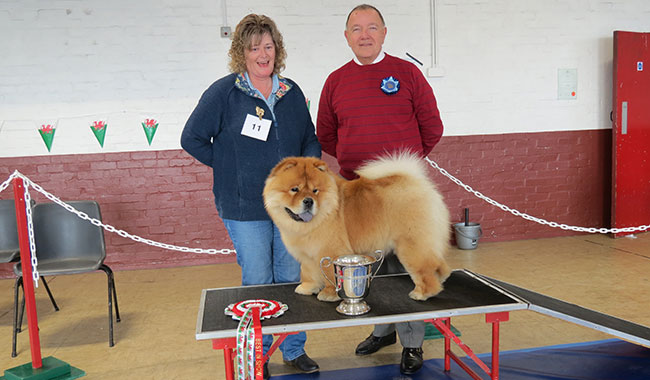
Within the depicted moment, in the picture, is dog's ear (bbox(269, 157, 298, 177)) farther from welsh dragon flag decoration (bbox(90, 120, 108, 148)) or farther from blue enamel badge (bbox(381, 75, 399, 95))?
welsh dragon flag decoration (bbox(90, 120, 108, 148))

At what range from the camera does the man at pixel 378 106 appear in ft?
8.68

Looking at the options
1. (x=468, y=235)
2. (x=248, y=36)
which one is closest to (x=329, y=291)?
(x=248, y=36)

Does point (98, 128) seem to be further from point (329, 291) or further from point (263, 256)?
point (329, 291)

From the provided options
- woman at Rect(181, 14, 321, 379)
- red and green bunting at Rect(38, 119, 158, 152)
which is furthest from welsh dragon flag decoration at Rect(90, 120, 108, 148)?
woman at Rect(181, 14, 321, 379)

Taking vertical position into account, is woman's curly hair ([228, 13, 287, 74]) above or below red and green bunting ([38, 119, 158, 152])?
above

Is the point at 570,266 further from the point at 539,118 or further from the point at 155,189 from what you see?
the point at 155,189

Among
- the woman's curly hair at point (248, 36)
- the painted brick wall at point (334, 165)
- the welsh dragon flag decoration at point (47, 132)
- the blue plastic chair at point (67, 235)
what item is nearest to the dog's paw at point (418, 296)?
the woman's curly hair at point (248, 36)

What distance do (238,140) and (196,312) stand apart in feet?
6.16

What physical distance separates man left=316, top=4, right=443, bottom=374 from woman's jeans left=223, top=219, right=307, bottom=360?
0.58 meters

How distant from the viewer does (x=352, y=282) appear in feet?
6.70

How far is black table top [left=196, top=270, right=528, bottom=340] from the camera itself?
195 cm

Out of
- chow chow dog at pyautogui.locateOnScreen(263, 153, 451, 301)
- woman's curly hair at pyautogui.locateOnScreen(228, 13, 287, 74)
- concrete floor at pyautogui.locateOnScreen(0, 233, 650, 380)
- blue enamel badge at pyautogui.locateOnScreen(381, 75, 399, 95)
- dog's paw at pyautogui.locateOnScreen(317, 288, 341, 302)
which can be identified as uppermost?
woman's curly hair at pyautogui.locateOnScreen(228, 13, 287, 74)

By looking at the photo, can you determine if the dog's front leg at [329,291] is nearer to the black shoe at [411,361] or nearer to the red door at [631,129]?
the black shoe at [411,361]

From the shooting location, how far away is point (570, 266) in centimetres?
464
